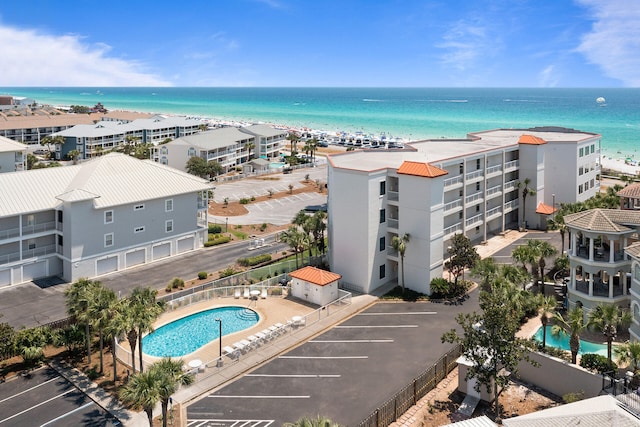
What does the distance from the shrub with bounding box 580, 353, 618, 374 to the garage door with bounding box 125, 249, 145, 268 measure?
42.8 metres

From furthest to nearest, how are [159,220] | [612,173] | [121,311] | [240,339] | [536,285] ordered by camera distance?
[612,173], [159,220], [536,285], [240,339], [121,311]

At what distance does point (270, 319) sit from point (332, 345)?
6.87 meters

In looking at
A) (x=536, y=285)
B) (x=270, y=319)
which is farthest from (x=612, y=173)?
(x=270, y=319)

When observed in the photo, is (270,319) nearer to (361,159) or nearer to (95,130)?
(361,159)

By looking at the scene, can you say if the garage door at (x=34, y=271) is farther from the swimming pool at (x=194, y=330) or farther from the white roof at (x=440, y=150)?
the white roof at (x=440, y=150)

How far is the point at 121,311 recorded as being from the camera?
29984 millimetres

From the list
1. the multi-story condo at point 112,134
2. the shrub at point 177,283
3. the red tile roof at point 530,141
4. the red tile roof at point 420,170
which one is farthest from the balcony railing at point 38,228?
the multi-story condo at point 112,134

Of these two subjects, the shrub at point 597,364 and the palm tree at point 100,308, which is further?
the palm tree at point 100,308

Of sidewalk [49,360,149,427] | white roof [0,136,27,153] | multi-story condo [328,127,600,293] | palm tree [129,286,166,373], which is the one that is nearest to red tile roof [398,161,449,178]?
multi-story condo [328,127,600,293]

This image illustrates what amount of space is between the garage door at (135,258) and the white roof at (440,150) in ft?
74.5

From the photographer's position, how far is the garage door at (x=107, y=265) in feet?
170

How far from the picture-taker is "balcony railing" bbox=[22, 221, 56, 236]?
49.2 metres

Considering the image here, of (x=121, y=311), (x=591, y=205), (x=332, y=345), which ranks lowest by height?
(x=332, y=345)

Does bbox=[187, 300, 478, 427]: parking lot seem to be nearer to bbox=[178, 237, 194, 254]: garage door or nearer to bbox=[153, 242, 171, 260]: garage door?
bbox=[153, 242, 171, 260]: garage door
